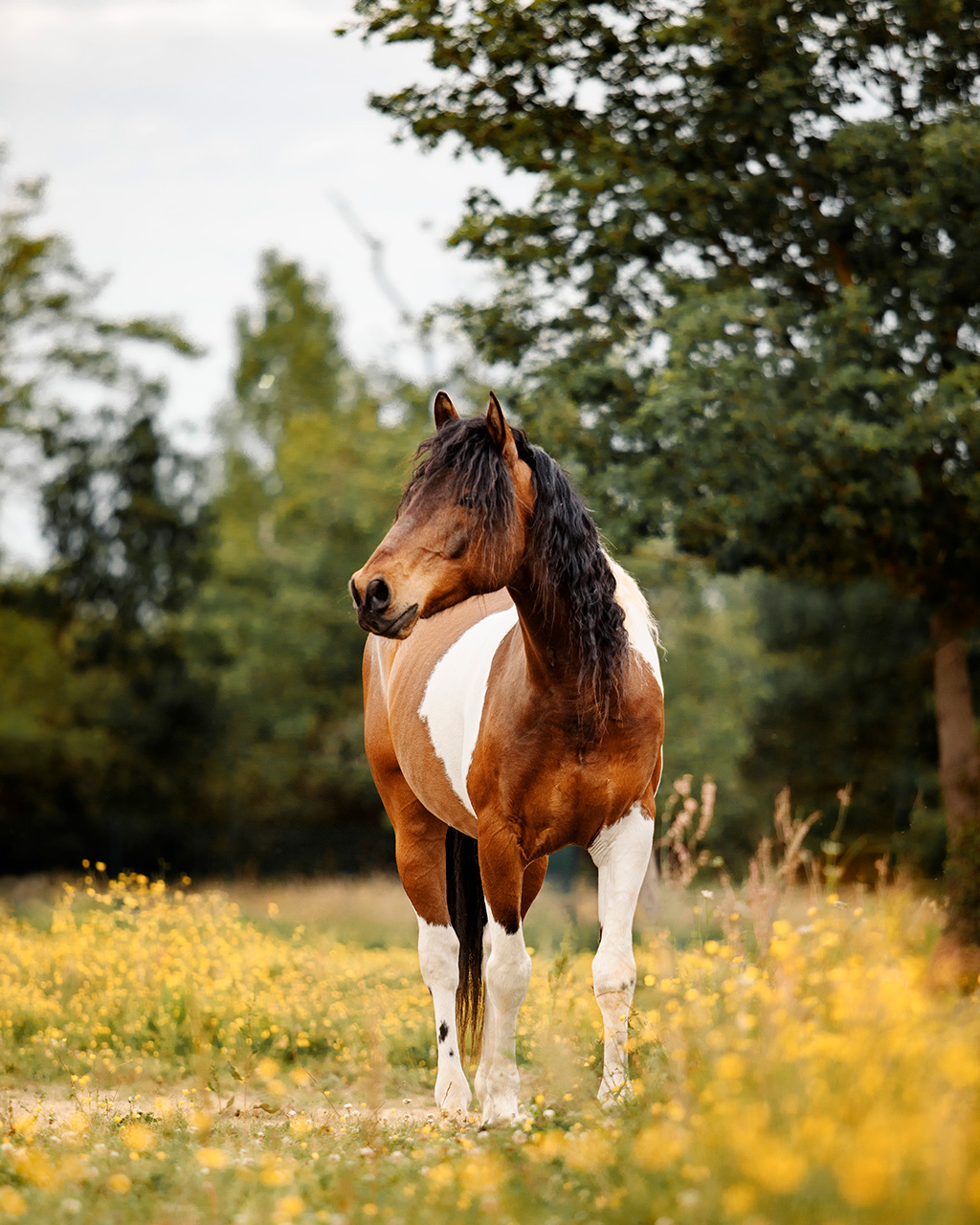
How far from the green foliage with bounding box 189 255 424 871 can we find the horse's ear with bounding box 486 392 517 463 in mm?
19223

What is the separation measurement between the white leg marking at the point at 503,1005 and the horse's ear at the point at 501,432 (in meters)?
1.66

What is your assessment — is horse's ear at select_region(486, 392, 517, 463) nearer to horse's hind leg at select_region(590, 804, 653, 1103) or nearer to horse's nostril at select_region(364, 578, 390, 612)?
horse's nostril at select_region(364, 578, 390, 612)

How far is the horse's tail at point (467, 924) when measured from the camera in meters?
5.39

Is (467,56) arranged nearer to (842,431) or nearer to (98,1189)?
(842,431)

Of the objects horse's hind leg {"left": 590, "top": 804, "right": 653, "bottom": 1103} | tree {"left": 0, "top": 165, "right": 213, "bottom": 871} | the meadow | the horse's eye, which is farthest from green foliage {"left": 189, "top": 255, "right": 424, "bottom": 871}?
the horse's eye

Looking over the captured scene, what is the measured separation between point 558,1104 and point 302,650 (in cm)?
2289

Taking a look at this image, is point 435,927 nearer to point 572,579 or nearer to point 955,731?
point 572,579

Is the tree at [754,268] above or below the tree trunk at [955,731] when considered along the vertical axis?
above

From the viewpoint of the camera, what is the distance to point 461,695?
16.3 ft

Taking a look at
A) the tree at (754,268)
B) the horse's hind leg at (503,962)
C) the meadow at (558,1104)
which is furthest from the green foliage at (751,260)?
the horse's hind leg at (503,962)

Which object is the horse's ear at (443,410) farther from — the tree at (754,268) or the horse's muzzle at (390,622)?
the tree at (754,268)

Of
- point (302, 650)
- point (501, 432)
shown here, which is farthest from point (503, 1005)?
point (302, 650)

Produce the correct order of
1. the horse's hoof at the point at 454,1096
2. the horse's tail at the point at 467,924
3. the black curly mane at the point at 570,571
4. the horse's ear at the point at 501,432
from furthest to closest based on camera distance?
the horse's tail at the point at 467,924
the horse's hoof at the point at 454,1096
the black curly mane at the point at 570,571
the horse's ear at the point at 501,432

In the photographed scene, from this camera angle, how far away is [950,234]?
10531mm
